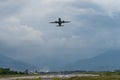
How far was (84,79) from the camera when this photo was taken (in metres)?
77.8

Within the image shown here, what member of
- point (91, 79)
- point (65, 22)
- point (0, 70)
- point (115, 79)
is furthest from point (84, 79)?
point (0, 70)

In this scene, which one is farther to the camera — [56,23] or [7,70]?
[7,70]

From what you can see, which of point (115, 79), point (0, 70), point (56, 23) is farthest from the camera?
point (0, 70)

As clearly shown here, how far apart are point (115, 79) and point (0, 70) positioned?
7758 centimetres

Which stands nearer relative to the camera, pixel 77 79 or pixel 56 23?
pixel 77 79

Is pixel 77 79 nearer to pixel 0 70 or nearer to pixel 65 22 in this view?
pixel 65 22

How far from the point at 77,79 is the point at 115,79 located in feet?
27.2

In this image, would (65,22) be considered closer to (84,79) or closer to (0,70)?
(84,79)

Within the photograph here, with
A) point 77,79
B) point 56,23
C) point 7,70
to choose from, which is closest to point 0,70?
point 7,70

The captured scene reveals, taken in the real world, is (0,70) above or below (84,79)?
above

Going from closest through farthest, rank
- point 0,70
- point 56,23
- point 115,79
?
1. point 115,79
2. point 56,23
3. point 0,70

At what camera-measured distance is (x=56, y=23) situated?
3497 inches

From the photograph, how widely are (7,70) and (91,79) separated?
7540cm

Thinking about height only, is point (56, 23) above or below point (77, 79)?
above
